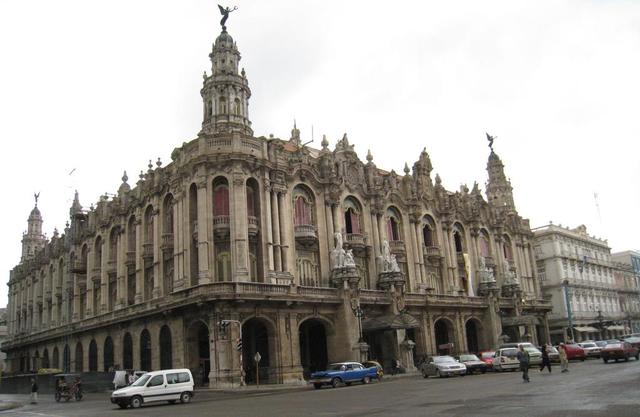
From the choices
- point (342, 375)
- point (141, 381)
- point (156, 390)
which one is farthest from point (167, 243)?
point (156, 390)

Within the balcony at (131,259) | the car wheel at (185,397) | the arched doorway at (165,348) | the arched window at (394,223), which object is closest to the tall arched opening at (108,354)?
the balcony at (131,259)

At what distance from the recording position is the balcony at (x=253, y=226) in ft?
148

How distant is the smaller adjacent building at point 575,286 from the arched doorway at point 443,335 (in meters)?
25.5

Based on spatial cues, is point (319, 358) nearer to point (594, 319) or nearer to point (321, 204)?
point (321, 204)

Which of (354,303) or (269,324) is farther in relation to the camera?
(354,303)

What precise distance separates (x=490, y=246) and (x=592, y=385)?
49.2 m

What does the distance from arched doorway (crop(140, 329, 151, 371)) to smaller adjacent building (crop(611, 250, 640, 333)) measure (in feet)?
246

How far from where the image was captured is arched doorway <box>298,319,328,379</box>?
47.6 metres

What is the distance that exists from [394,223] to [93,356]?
1242 inches

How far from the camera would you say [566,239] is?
87062 millimetres

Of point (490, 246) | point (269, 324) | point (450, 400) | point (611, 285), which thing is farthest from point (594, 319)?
point (450, 400)

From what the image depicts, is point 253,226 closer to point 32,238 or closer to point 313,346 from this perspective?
point 313,346

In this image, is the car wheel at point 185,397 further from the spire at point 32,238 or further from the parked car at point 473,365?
the spire at point 32,238

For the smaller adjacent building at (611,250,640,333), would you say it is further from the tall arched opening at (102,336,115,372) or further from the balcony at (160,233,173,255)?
the tall arched opening at (102,336,115,372)
